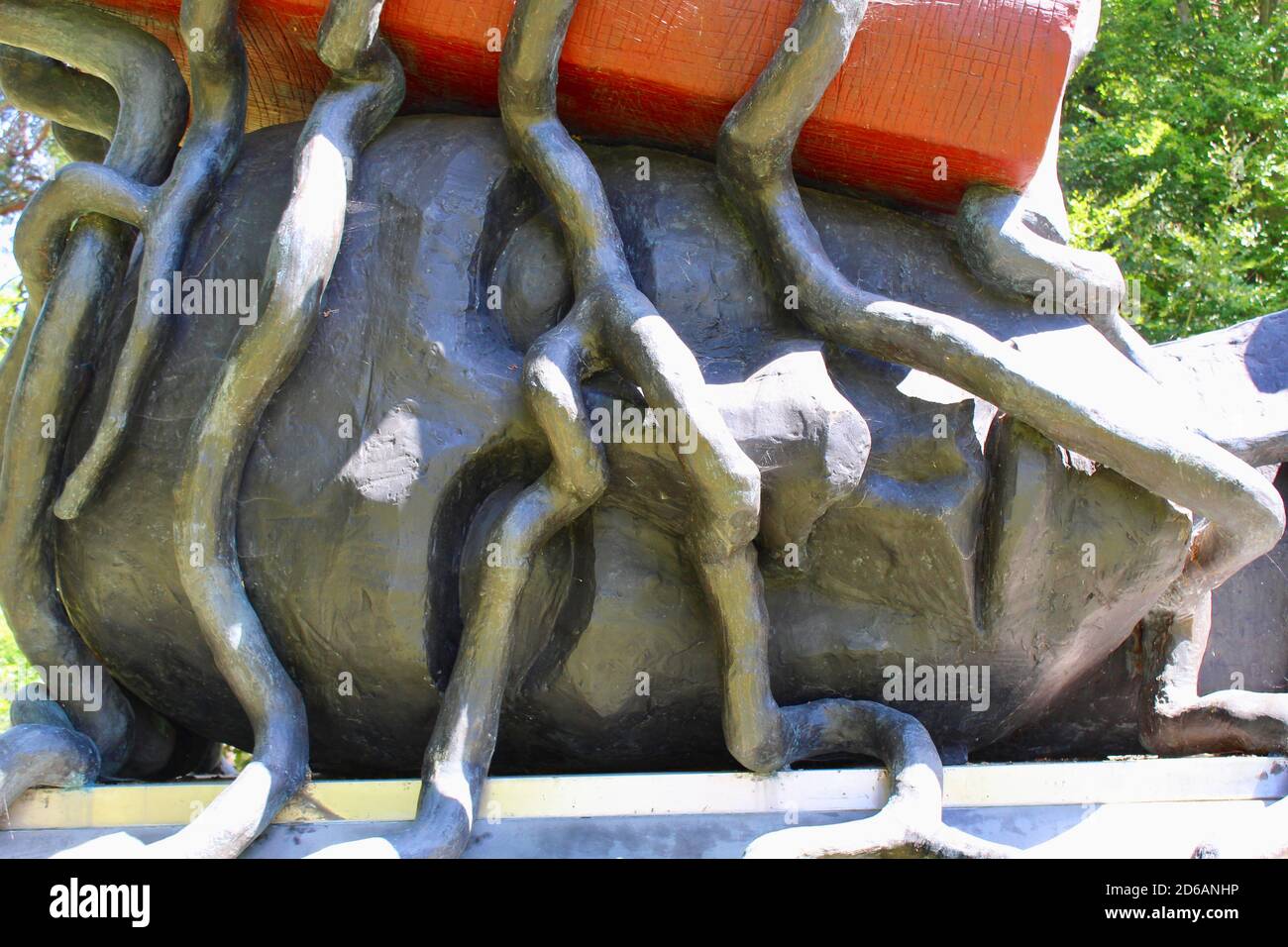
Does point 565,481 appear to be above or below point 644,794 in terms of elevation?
above

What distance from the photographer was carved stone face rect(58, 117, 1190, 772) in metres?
2.85

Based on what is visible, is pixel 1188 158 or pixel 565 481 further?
pixel 1188 158

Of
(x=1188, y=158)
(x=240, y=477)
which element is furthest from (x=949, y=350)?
(x=1188, y=158)

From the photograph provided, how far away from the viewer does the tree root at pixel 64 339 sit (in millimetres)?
2971

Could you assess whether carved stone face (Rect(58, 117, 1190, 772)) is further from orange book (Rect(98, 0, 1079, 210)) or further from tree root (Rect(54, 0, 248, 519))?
orange book (Rect(98, 0, 1079, 210))

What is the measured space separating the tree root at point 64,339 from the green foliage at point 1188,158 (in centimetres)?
597

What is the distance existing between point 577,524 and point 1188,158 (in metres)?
7.26

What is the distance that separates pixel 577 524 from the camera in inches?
118

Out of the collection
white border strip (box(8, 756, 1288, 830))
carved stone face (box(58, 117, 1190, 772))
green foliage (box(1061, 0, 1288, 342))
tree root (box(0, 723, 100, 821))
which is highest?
green foliage (box(1061, 0, 1288, 342))

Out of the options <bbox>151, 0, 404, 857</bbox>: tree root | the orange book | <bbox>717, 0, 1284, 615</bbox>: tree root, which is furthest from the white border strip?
the orange book

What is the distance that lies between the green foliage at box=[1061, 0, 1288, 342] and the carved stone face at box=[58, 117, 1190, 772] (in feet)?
17.5

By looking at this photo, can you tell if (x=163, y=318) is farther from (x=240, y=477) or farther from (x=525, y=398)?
(x=525, y=398)
